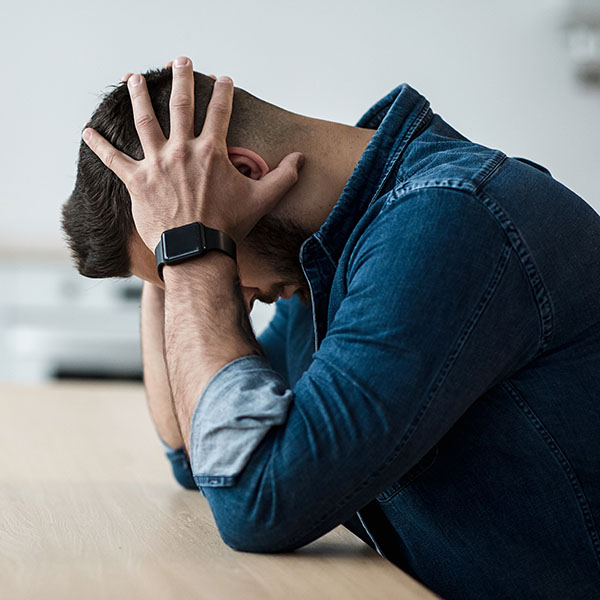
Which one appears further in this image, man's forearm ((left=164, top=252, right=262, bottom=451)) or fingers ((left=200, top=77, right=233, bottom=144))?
fingers ((left=200, top=77, right=233, bottom=144))

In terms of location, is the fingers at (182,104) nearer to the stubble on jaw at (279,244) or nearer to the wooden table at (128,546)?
the stubble on jaw at (279,244)

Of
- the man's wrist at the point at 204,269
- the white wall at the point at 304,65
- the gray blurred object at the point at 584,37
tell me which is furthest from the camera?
the gray blurred object at the point at 584,37

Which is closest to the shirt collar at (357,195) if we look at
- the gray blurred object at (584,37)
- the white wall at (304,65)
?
the white wall at (304,65)

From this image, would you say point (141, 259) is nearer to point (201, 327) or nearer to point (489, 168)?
point (201, 327)

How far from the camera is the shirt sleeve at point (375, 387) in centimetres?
59

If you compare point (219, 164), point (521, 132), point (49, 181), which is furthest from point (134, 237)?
point (521, 132)

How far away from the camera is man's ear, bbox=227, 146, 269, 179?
0.88 meters

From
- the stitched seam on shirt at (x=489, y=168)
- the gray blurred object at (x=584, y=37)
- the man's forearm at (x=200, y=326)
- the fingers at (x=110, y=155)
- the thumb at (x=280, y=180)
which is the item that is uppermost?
the gray blurred object at (x=584, y=37)

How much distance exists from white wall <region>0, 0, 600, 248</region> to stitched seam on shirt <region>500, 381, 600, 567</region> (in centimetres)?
250

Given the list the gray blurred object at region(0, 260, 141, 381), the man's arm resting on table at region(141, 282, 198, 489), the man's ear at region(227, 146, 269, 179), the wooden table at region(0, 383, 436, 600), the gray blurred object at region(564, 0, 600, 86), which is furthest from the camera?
the gray blurred object at region(564, 0, 600, 86)

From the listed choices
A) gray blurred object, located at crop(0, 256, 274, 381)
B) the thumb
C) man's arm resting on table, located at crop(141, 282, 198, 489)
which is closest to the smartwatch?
the thumb

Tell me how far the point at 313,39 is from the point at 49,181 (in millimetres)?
1222

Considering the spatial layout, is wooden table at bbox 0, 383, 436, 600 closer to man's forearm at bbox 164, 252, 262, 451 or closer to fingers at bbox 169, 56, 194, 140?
man's forearm at bbox 164, 252, 262, 451

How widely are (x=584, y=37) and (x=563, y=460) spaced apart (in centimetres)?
296
